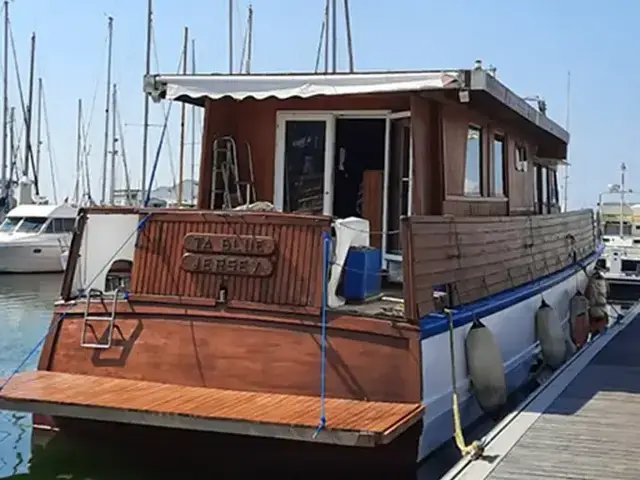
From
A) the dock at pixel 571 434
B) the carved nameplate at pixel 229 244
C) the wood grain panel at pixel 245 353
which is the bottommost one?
the dock at pixel 571 434

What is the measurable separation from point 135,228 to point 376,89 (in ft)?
7.86

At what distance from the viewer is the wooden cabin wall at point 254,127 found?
30.3 ft

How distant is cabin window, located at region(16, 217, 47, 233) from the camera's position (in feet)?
99.8

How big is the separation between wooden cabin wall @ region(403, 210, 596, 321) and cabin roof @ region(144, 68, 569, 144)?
3.86 ft

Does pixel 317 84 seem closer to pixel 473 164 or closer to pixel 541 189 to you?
pixel 473 164

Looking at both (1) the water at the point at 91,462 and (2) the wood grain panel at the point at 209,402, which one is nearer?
(2) the wood grain panel at the point at 209,402

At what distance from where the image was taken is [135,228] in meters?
7.54

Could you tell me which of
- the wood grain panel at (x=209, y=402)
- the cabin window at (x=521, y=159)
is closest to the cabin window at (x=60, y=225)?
the cabin window at (x=521, y=159)

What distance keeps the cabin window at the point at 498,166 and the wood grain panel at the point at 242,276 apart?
4.36m

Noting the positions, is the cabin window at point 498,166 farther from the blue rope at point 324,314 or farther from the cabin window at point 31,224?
the cabin window at point 31,224

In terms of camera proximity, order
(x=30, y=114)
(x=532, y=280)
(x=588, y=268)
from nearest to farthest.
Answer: (x=532, y=280)
(x=588, y=268)
(x=30, y=114)

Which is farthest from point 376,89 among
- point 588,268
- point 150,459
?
point 588,268

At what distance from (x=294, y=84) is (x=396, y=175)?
1833 millimetres

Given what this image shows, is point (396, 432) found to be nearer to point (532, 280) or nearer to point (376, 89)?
point (376, 89)
